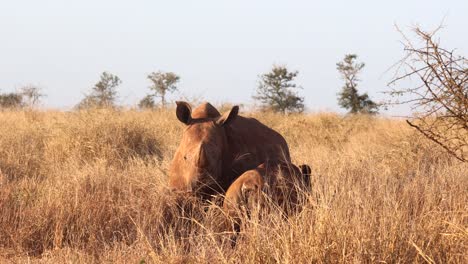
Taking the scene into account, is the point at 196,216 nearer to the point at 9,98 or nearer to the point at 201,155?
the point at 201,155

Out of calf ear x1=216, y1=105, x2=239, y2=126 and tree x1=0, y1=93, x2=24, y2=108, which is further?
tree x1=0, y1=93, x2=24, y2=108

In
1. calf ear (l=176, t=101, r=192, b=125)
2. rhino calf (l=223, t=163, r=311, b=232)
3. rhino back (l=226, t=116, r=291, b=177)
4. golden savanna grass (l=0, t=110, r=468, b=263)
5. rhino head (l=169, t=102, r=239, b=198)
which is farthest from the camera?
rhino back (l=226, t=116, r=291, b=177)

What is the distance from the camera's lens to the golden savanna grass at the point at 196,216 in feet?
12.9

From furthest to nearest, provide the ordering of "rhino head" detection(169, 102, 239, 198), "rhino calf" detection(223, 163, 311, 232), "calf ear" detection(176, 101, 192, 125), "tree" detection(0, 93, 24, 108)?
"tree" detection(0, 93, 24, 108)
"calf ear" detection(176, 101, 192, 125)
"rhino head" detection(169, 102, 239, 198)
"rhino calf" detection(223, 163, 311, 232)

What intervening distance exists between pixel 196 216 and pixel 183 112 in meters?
1.02

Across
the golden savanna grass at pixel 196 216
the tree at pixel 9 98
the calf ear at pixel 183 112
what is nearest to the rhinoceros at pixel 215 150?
the calf ear at pixel 183 112

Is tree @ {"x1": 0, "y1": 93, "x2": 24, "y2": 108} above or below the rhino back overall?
below

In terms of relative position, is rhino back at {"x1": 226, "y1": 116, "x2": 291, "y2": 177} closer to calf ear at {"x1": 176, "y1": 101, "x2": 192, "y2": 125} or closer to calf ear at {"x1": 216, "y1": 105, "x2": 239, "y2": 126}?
calf ear at {"x1": 216, "y1": 105, "x2": 239, "y2": 126}

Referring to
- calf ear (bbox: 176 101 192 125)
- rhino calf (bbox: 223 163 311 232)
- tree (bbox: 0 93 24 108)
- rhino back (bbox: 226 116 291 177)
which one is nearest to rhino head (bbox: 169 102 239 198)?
calf ear (bbox: 176 101 192 125)

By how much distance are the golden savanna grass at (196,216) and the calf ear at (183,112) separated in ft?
2.52

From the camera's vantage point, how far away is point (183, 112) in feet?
19.2

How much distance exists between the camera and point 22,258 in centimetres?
489

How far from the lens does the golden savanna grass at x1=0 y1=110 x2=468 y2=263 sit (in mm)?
3941

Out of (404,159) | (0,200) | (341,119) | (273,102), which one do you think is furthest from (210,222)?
(273,102)
